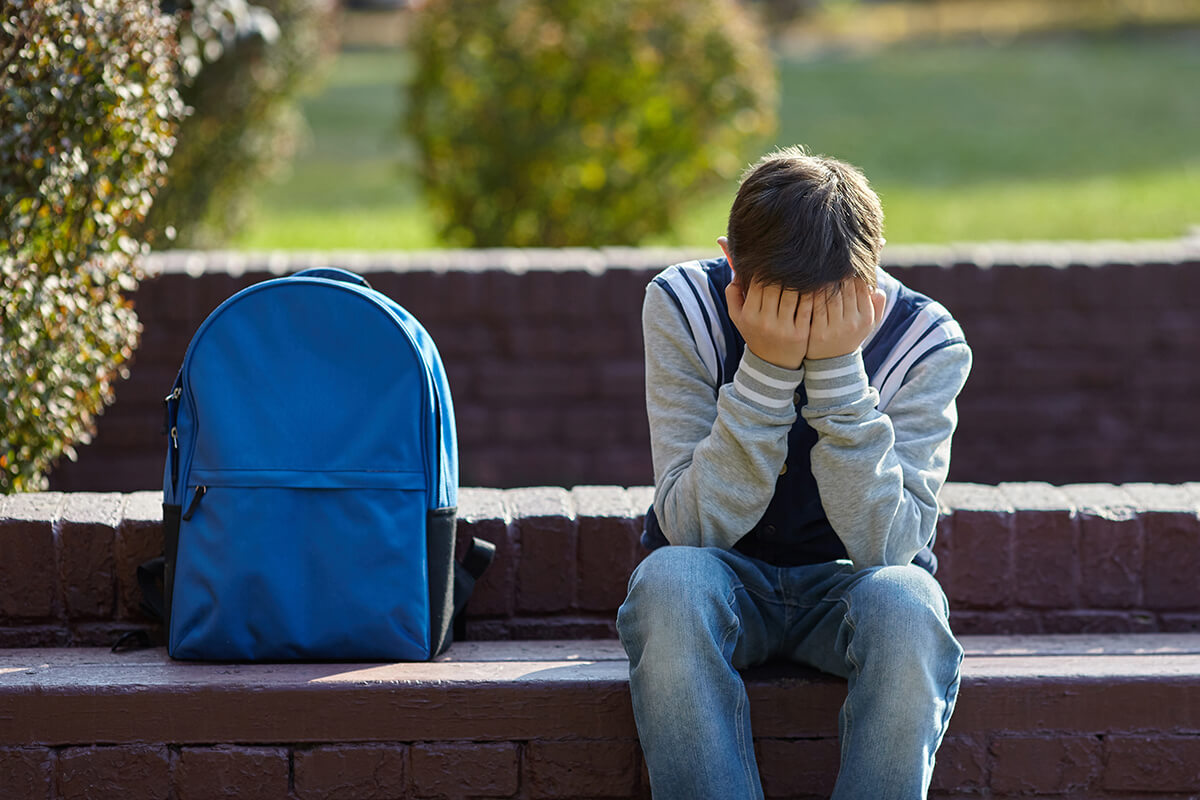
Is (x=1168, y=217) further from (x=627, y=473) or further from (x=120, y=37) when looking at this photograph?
(x=120, y=37)

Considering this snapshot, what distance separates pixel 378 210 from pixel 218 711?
8860 mm

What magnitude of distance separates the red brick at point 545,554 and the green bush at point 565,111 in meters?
3.74

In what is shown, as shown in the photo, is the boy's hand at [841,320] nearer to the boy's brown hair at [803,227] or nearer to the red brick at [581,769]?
the boy's brown hair at [803,227]

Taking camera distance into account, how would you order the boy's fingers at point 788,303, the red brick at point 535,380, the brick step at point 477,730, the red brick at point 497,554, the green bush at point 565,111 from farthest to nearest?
the green bush at point 565,111, the red brick at point 535,380, the red brick at point 497,554, the brick step at point 477,730, the boy's fingers at point 788,303

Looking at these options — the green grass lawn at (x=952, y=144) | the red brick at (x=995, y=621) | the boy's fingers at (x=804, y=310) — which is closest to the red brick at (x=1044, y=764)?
the red brick at (x=995, y=621)

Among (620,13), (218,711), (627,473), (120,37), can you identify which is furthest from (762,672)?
(620,13)

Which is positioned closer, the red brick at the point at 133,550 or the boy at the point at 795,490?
the boy at the point at 795,490

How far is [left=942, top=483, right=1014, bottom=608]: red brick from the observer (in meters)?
2.96

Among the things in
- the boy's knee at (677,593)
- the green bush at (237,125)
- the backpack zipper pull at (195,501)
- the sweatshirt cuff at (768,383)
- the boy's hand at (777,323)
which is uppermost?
the green bush at (237,125)

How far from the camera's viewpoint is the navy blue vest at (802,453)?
2.65 metres

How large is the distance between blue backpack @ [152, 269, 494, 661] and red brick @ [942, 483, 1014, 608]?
106 cm

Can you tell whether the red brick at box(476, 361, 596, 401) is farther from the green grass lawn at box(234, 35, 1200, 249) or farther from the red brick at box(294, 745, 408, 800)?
the green grass lawn at box(234, 35, 1200, 249)

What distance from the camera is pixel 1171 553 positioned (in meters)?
2.98

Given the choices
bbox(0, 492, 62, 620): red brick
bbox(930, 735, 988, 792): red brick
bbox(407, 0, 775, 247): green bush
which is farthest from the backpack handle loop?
bbox(407, 0, 775, 247): green bush
